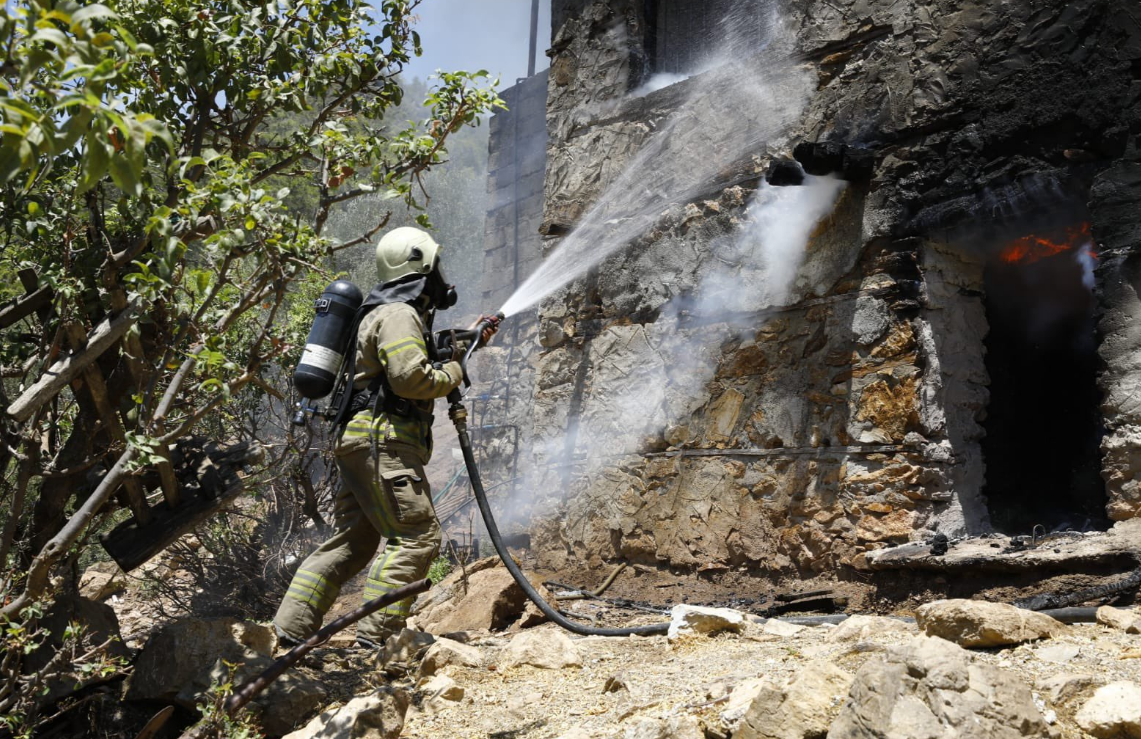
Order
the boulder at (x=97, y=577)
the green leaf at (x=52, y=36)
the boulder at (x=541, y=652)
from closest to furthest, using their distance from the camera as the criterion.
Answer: the green leaf at (x=52, y=36)
the boulder at (x=541, y=652)
the boulder at (x=97, y=577)

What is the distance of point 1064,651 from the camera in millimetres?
2697

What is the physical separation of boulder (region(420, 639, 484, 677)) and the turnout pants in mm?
403

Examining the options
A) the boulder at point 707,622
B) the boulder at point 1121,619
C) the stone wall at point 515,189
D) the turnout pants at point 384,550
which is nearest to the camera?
the boulder at point 1121,619

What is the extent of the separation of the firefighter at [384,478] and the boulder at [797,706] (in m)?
1.96

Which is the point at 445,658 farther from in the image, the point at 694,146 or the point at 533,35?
the point at 533,35

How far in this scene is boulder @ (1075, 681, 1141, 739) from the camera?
6.88 feet

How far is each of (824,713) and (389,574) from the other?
2.14 metres

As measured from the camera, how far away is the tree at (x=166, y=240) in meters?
3.17

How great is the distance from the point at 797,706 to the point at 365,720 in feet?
4.34

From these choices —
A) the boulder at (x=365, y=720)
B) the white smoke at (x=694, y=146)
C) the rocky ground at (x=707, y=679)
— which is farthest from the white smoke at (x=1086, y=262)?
the boulder at (x=365, y=720)

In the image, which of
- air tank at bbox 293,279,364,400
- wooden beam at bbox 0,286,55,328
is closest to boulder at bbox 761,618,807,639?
air tank at bbox 293,279,364,400

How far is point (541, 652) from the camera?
3.67 meters

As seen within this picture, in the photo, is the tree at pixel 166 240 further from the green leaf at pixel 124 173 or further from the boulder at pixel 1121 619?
the boulder at pixel 1121 619

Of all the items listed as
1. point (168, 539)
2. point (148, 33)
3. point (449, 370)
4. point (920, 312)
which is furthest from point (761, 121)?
point (168, 539)
